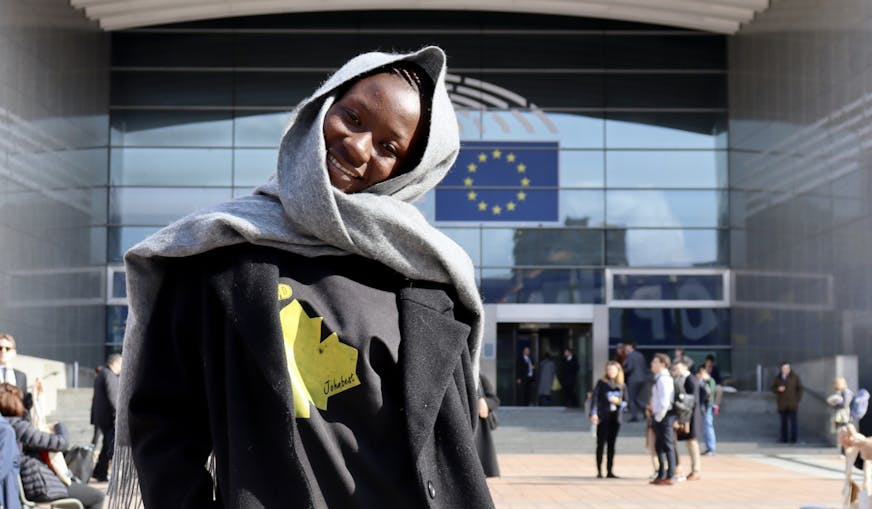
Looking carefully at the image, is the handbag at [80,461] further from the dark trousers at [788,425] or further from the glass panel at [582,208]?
the glass panel at [582,208]

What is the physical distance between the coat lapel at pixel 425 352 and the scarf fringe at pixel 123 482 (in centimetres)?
49

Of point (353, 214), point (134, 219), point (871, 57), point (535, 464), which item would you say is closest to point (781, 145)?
point (871, 57)

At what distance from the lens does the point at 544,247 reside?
2997cm

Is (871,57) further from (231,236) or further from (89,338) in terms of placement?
(231,236)

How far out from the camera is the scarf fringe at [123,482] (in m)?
2.13

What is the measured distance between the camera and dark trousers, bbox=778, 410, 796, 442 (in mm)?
22531

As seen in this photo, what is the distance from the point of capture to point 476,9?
29344mm

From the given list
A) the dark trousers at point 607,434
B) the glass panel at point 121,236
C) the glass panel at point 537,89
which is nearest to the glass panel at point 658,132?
the glass panel at point 537,89

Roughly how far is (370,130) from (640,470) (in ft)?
50.4

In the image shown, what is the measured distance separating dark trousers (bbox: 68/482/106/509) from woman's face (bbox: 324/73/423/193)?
6.50 metres

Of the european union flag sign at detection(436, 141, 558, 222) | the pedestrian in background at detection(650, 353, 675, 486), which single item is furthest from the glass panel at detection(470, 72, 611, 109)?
the pedestrian in background at detection(650, 353, 675, 486)

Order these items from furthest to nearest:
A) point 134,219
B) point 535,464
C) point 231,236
Result: point 134,219 < point 535,464 < point 231,236

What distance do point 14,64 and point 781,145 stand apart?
1595 centimetres

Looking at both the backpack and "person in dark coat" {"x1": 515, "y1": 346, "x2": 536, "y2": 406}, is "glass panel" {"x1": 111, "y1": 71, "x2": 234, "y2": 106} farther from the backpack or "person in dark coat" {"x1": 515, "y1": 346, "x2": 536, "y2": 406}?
the backpack
